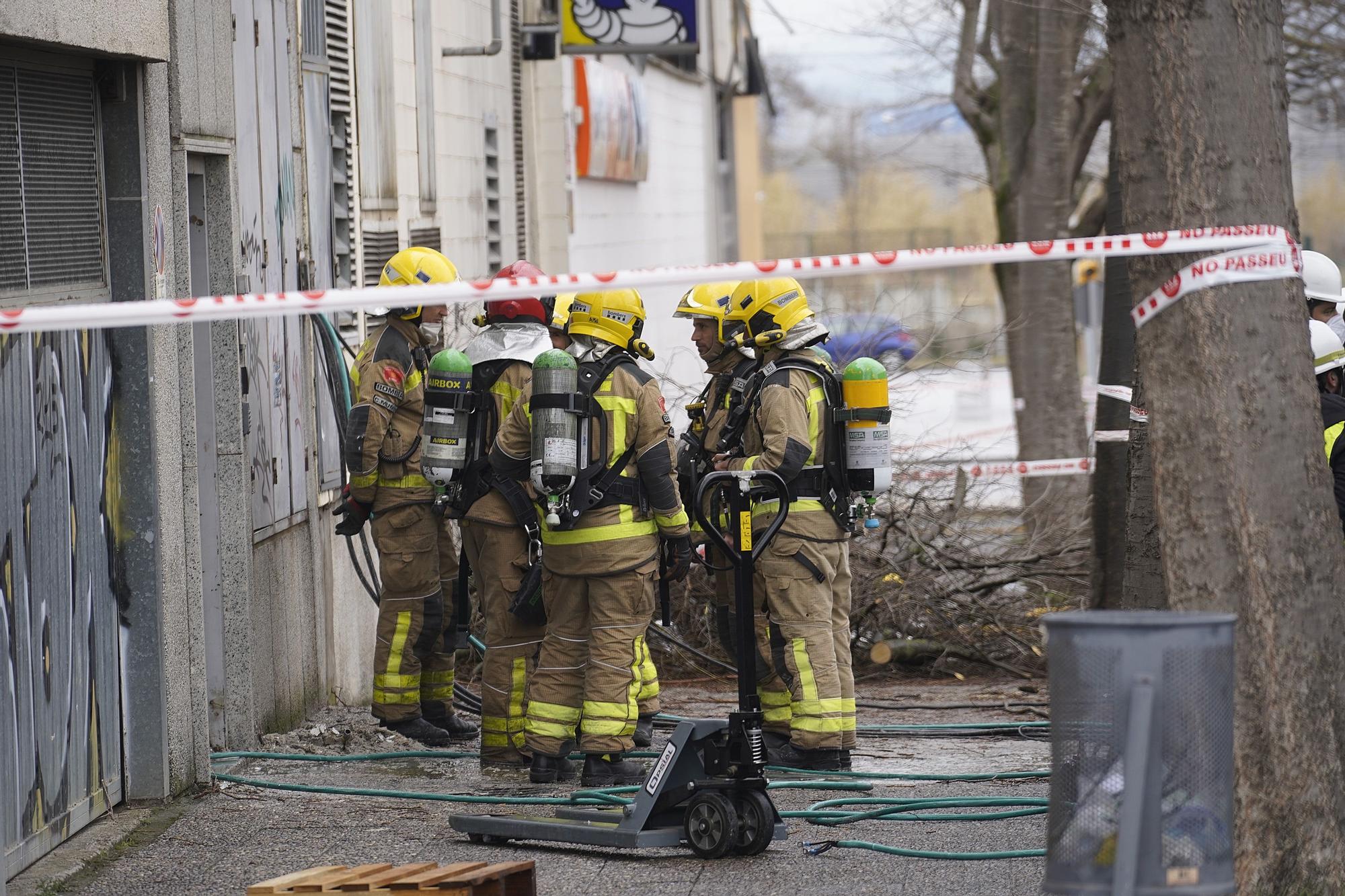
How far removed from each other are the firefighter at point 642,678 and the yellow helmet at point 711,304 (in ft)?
1.70

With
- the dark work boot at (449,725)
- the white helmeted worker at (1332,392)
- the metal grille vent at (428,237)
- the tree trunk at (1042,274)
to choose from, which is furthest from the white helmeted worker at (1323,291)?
the tree trunk at (1042,274)

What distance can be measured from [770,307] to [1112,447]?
7.86 feet

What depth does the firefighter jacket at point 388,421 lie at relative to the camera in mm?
8094

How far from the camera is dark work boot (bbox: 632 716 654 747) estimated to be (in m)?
8.18

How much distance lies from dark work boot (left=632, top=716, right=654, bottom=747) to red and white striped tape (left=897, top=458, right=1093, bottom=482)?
2892 mm

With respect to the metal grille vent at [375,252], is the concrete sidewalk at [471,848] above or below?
below

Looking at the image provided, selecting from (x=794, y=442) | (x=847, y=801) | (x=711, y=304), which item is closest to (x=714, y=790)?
(x=847, y=801)

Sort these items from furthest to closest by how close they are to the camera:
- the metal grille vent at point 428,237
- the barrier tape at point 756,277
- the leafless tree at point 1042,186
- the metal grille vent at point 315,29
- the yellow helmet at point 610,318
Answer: the leafless tree at point 1042,186 → the metal grille vent at point 428,237 → the metal grille vent at point 315,29 → the yellow helmet at point 610,318 → the barrier tape at point 756,277

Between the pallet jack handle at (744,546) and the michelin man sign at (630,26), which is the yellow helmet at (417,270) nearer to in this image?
the pallet jack handle at (744,546)

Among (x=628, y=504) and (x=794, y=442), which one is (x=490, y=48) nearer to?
(x=794, y=442)

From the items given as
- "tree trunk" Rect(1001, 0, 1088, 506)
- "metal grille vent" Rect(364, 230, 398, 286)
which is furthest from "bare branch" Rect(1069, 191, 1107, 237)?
"metal grille vent" Rect(364, 230, 398, 286)

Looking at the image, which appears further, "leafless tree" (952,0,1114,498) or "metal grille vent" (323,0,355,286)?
"leafless tree" (952,0,1114,498)

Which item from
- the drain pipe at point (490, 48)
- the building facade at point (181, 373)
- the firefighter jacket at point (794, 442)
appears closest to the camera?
the building facade at point (181, 373)

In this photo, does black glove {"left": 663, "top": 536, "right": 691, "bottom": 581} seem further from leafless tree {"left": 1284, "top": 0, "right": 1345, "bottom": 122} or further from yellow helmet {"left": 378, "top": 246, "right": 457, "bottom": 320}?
leafless tree {"left": 1284, "top": 0, "right": 1345, "bottom": 122}
